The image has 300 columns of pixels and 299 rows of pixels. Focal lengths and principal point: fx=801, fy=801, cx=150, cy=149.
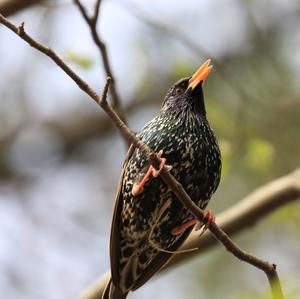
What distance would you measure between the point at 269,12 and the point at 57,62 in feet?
18.8

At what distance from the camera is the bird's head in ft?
17.4

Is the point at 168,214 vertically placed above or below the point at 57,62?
below

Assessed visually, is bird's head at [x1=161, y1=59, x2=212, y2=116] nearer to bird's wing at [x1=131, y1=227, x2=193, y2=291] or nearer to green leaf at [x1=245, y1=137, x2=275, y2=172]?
green leaf at [x1=245, y1=137, x2=275, y2=172]

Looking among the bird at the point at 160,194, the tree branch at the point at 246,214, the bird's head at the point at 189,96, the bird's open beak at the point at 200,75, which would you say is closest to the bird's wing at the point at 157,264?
the bird at the point at 160,194

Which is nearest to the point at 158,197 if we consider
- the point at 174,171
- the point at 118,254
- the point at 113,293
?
the point at 174,171

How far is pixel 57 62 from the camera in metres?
3.68

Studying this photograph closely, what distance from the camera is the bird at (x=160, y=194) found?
4820 millimetres

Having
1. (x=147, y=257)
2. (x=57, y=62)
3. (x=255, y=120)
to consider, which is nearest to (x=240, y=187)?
(x=255, y=120)

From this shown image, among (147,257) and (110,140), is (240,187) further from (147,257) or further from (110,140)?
(147,257)

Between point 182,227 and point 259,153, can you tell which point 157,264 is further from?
point 259,153

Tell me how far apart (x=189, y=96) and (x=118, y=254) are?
118 centimetres

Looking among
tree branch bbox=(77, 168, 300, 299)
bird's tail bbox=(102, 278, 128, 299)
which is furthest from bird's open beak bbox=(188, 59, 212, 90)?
bird's tail bbox=(102, 278, 128, 299)

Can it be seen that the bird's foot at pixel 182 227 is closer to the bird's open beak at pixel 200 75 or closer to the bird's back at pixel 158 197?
the bird's back at pixel 158 197

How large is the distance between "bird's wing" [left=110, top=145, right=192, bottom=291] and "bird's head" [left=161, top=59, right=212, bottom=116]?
20.3 inches
